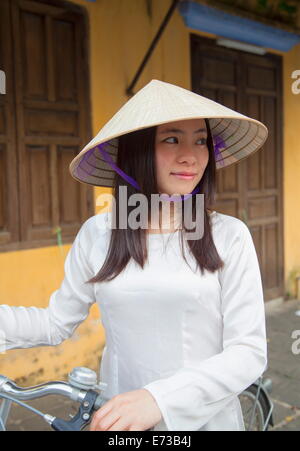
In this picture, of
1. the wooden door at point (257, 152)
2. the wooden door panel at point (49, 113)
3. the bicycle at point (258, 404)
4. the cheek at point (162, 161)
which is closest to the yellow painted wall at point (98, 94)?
the wooden door panel at point (49, 113)

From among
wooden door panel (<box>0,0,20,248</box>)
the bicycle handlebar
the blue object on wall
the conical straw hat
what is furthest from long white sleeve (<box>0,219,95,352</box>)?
the blue object on wall

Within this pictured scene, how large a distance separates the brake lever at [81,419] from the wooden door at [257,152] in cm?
350

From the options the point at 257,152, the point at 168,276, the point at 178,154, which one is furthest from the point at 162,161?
the point at 257,152

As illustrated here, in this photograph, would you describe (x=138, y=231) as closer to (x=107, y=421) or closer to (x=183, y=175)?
(x=183, y=175)

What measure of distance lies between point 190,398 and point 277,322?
12.9 ft

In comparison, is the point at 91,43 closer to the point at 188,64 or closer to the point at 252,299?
the point at 188,64

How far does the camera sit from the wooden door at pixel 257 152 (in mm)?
4340

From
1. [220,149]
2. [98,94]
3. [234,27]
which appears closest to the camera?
[220,149]

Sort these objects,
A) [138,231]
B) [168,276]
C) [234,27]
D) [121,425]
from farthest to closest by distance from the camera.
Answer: [234,27]
[138,231]
[168,276]
[121,425]

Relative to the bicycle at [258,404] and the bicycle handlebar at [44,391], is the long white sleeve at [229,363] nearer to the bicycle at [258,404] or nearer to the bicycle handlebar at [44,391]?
the bicycle handlebar at [44,391]

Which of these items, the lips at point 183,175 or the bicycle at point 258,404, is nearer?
the lips at point 183,175

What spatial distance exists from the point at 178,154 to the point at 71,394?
0.67 m

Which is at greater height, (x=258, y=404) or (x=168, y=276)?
(x=168, y=276)

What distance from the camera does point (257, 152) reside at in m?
4.91
